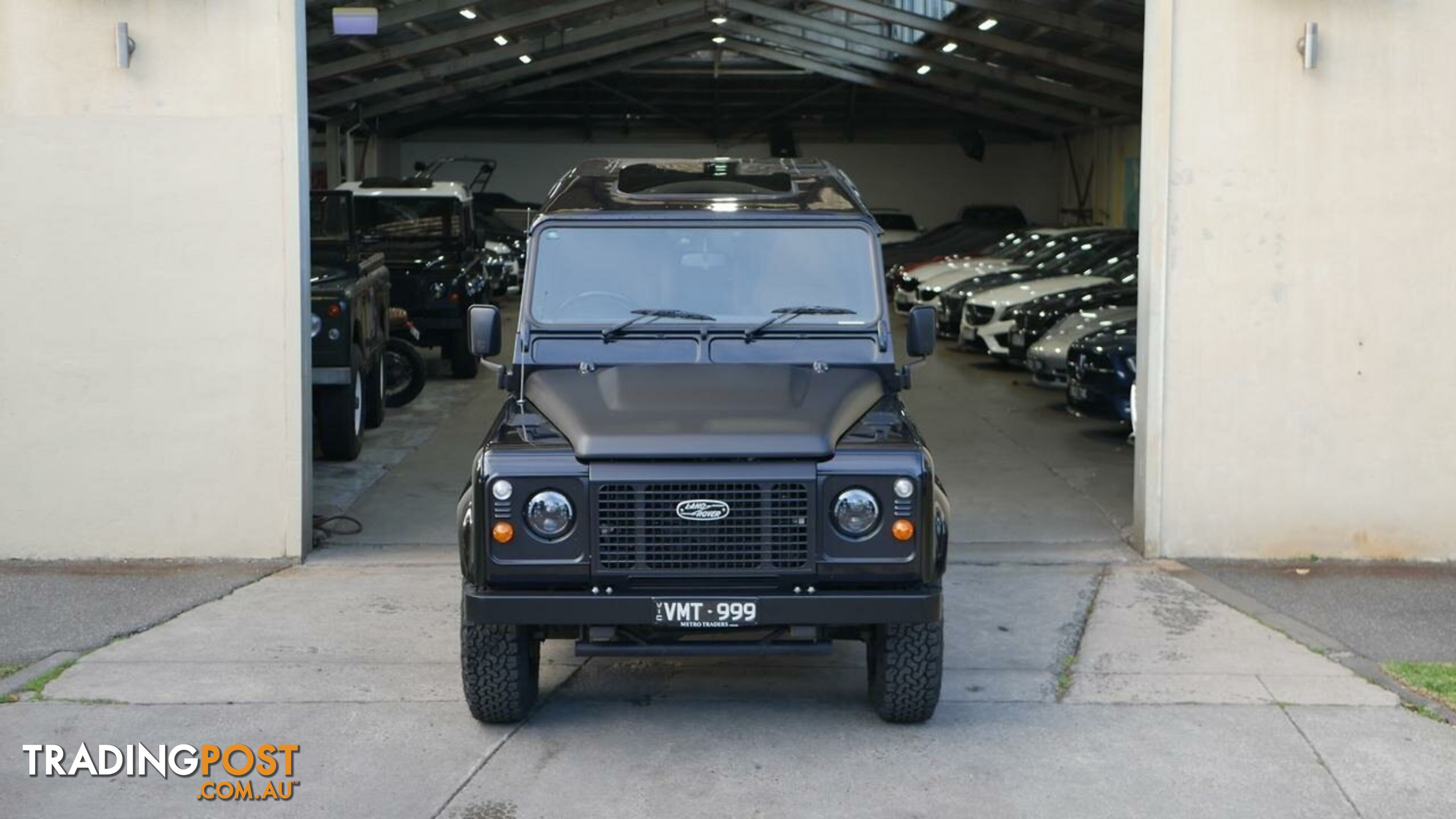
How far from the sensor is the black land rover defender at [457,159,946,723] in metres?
5.94

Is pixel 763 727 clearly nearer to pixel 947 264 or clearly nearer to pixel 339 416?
pixel 339 416

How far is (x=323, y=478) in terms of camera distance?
488 inches

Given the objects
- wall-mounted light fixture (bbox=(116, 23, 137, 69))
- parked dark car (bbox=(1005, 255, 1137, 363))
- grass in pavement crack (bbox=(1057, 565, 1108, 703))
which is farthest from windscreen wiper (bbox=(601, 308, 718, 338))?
parked dark car (bbox=(1005, 255, 1137, 363))

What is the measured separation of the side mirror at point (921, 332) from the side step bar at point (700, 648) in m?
1.63

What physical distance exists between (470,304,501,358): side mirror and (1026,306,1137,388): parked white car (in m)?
8.42

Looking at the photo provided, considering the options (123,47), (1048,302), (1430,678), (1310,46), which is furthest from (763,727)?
(1048,302)

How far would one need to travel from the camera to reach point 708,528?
5.97 meters

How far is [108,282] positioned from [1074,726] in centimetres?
585

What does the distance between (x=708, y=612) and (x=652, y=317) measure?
4.96 ft

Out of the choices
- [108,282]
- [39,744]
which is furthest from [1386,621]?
[108,282]

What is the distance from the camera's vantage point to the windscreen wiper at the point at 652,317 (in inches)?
273

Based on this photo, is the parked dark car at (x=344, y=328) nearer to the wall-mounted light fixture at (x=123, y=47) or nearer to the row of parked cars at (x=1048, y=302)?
the wall-mounted light fixture at (x=123, y=47)

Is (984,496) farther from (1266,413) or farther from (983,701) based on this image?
(983,701)

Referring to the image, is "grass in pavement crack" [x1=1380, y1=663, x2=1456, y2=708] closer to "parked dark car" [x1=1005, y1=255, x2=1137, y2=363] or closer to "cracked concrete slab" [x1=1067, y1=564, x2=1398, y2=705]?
"cracked concrete slab" [x1=1067, y1=564, x2=1398, y2=705]
